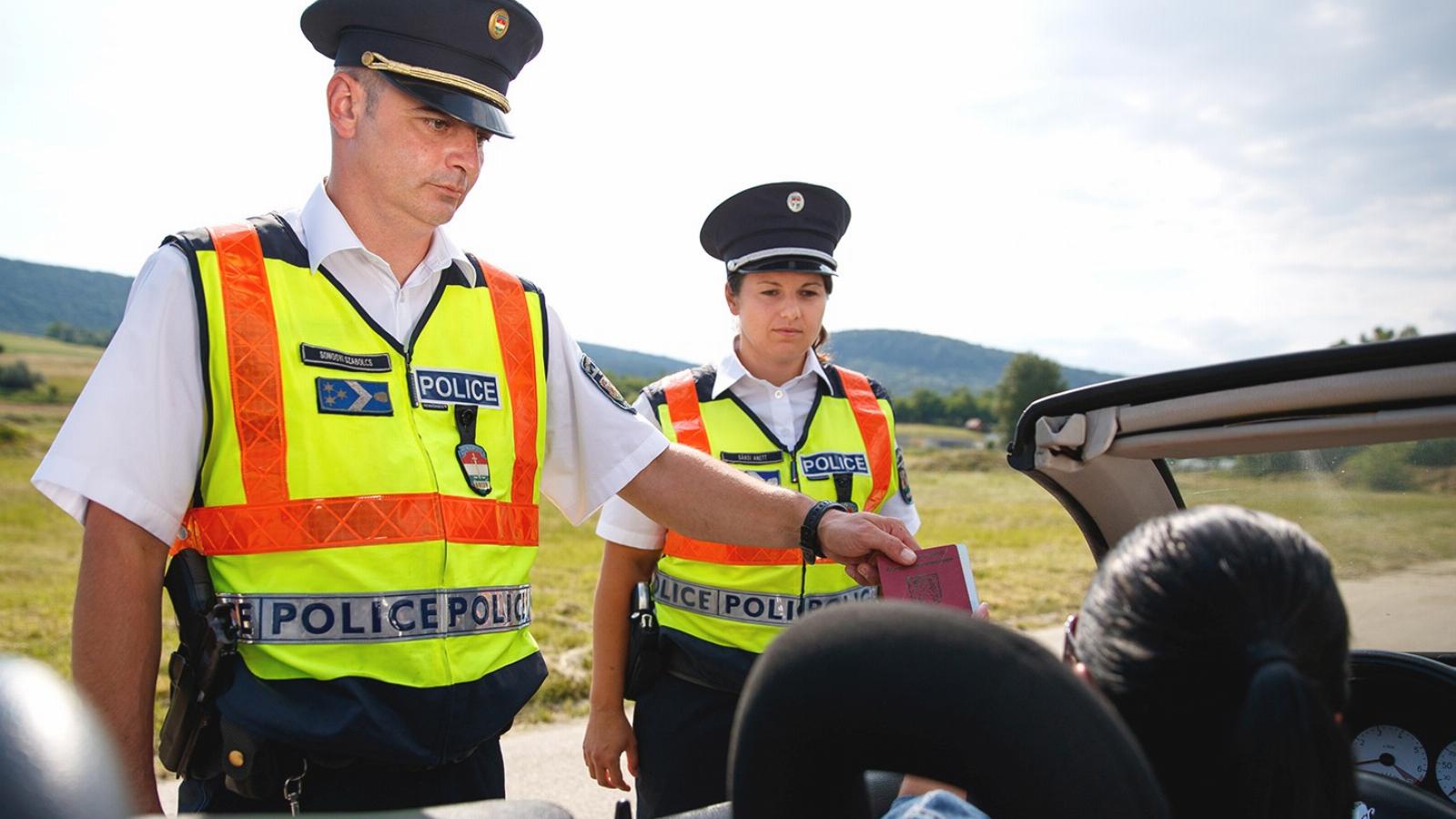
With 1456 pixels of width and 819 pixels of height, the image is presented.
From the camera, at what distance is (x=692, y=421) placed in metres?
3.46

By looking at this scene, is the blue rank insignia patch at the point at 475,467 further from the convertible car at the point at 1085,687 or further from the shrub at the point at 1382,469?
the shrub at the point at 1382,469

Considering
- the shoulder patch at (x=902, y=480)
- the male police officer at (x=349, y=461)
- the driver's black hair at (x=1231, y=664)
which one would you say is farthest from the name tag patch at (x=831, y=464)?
the driver's black hair at (x=1231, y=664)

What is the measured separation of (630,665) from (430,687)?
126 centimetres

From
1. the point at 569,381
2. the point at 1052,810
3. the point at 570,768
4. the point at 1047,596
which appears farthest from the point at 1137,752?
the point at 1047,596

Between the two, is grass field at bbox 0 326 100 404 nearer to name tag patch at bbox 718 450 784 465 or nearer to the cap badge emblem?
name tag patch at bbox 718 450 784 465

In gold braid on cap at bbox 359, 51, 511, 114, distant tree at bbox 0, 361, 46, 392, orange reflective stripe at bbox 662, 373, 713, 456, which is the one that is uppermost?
distant tree at bbox 0, 361, 46, 392

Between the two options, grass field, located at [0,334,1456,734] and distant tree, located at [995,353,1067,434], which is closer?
grass field, located at [0,334,1456,734]

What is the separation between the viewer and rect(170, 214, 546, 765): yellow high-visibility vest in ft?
6.72

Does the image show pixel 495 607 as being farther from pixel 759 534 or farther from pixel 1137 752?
pixel 1137 752

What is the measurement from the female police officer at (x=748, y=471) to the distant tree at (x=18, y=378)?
55.3 metres

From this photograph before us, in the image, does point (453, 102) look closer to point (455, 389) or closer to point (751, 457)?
point (455, 389)

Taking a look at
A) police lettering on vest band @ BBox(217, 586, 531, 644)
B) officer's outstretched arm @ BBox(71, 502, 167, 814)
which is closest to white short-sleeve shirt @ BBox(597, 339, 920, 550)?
police lettering on vest band @ BBox(217, 586, 531, 644)

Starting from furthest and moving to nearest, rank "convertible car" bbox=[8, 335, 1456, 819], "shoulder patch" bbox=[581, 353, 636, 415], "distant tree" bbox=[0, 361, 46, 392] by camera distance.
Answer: "distant tree" bbox=[0, 361, 46, 392]
"shoulder patch" bbox=[581, 353, 636, 415]
"convertible car" bbox=[8, 335, 1456, 819]

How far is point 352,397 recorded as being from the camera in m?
2.16
